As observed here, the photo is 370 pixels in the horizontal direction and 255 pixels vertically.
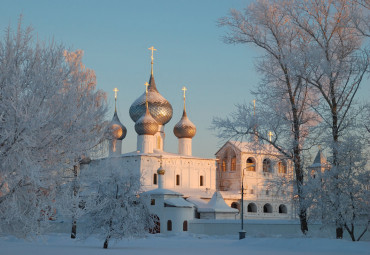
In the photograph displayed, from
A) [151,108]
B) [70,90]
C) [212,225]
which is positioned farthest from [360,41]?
[151,108]

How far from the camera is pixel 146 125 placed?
4509cm

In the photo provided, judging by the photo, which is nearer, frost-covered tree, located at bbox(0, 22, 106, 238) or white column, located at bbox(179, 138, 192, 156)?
frost-covered tree, located at bbox(0, 22, 106, 238)

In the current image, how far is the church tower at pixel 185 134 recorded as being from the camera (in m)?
48.6

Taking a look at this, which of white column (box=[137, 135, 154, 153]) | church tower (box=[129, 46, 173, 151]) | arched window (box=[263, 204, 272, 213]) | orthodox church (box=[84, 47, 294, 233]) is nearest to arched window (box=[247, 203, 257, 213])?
orthodox church (box=[84, 47, 294, 233])

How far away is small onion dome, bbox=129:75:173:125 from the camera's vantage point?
48.7 m

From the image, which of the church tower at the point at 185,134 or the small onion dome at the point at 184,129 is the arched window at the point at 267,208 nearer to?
the church tower at the point at 185,134

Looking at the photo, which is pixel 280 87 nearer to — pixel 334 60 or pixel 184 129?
pixel 334 60

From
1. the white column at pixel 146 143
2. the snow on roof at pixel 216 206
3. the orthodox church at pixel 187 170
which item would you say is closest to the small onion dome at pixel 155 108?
the orthodox church at pixel 187 170

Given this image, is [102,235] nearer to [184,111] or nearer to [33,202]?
[33,202]

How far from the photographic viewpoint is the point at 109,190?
70.3 ft

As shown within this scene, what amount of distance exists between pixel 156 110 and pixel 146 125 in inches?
164

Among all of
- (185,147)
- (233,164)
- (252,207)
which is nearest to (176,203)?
(185,147)

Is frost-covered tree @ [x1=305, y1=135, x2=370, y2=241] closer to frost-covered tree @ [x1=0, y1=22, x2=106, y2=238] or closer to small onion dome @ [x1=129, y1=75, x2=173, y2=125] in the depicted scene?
frost-covered tree @ [x1=0, y1=22, x2=106, y2=238]

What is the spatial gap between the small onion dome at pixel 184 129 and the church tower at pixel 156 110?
1.46 m
